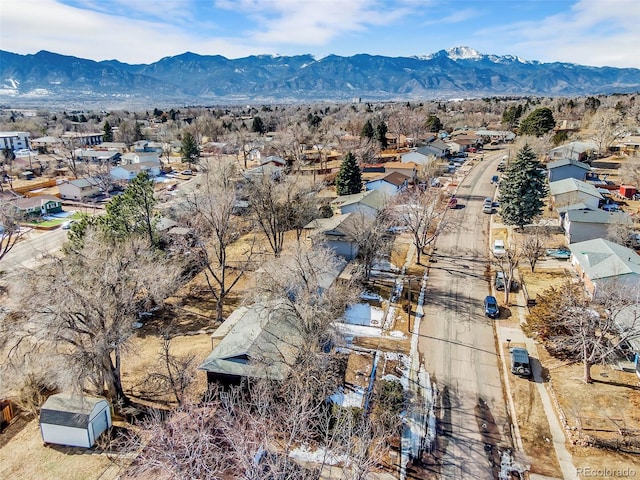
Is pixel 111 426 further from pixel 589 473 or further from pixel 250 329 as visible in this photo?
pixel 589 473

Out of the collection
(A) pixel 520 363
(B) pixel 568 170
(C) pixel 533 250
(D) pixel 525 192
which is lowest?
(A) pixel 520 363

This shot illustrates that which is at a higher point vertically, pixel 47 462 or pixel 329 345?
pixel 329 345

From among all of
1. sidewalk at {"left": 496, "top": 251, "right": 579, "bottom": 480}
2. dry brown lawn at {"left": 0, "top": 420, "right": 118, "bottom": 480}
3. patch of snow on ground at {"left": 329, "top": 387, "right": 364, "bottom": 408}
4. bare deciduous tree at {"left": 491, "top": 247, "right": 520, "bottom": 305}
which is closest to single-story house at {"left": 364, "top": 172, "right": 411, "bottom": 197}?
bare deciduous tree at {"left": 491, "top": 247, "right": 520, "bottom": 305}

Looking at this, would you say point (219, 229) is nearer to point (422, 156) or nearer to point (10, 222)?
point (10, 222)

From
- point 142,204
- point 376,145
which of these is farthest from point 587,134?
point 142,204

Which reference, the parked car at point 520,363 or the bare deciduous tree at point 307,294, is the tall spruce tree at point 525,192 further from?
the bare deciduous tree at point 307,294

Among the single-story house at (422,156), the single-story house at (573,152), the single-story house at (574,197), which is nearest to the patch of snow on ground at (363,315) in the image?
the single-story house at (574,197)

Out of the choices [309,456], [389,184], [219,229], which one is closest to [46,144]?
[389,184]
